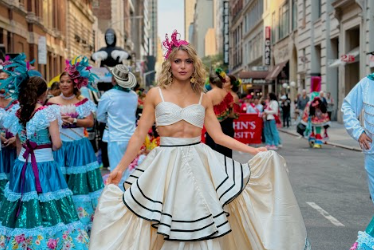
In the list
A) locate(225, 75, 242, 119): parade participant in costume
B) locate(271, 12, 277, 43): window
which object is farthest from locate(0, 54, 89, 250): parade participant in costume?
locate(271, 12, 277, 43): window

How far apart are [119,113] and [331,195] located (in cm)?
373

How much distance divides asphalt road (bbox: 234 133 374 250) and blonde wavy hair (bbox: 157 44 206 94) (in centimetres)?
248

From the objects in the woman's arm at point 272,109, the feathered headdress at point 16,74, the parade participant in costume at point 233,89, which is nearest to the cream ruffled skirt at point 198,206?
the feathered headdress at point 16,74

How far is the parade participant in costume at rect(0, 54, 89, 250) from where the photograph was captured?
5.15 metres

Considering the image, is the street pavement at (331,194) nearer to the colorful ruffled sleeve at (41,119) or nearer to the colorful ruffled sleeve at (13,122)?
the colorful ruffled sleeve at (41,119)

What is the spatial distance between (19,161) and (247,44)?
68.0 meters

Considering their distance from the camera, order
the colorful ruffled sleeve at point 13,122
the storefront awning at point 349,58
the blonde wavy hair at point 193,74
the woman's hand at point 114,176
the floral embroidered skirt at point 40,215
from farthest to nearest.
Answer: the storefront awning at point 349,58 → the colorful ruffled sleeve at point 13,122 → the floral embroidered skirt at point 40,215 → the blonde wavy hair at point 193,74 → the woman's hand at point 114,176

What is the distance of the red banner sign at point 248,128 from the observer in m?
16.0

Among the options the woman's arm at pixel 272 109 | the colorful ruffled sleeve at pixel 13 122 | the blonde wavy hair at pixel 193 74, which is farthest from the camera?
the woman's arm at pixel 272 109

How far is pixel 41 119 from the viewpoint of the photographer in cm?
529

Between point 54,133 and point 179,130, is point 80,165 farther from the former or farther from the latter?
point 179,130

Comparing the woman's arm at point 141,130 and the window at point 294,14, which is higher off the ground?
the window at point 294,14

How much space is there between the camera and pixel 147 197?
4.05 metres

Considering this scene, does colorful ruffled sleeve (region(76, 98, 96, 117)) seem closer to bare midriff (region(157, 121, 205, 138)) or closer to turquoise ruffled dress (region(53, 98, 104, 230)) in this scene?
turquoise ruffled dress (region(53, 98, 104, 230))
